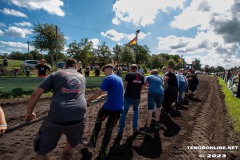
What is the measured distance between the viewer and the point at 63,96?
2.89 meters

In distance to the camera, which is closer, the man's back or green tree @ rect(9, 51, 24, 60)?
the man's back

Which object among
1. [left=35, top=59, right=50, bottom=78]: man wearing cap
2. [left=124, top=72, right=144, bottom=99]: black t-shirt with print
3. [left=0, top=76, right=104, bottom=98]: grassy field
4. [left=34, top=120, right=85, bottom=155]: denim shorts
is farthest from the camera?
[left=35, top=59, right=50, bottom=78]: man wearing cap

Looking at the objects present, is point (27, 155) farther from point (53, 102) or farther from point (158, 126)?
point (158, 126)

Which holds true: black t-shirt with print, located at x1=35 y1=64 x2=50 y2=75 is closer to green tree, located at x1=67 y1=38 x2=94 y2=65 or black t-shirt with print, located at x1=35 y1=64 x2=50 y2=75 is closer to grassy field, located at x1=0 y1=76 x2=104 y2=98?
grassy field, located at x1=0 y1=76 x2=104 y2=98

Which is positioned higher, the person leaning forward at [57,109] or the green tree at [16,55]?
the green tree at [16,55]

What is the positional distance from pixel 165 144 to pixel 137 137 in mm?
828

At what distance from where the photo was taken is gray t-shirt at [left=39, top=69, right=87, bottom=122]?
9.34ft

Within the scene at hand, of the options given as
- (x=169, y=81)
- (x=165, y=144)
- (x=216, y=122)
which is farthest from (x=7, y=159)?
(x=216, y=122)

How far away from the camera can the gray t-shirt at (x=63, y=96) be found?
9.34ft

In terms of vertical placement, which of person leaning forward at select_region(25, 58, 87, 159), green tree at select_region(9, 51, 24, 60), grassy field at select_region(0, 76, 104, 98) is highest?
green tree at select_region(9, 51, 24, 60)

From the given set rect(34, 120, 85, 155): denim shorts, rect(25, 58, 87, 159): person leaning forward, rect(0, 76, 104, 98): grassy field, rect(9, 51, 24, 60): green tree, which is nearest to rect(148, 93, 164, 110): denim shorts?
rect(25, 58, 87, 159): person leaning forward

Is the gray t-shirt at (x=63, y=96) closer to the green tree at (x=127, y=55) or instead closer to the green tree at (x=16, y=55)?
the green tree at (x=127, y=55)

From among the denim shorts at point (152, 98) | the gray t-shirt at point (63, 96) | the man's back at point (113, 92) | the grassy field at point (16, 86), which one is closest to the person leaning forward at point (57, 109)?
the gray t-shirt at point (63, 96)

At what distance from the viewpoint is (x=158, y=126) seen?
651 cm
